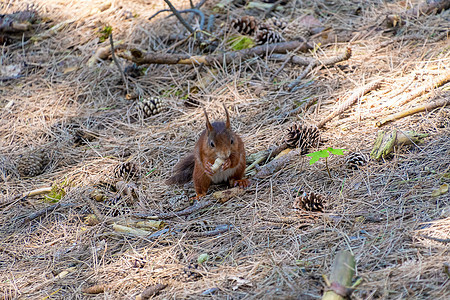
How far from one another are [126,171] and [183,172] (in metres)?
0.46

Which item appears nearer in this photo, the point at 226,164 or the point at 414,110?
the point at 226,164

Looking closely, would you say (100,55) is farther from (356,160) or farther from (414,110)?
(414,110)

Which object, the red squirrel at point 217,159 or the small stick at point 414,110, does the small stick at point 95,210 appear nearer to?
the red squirrel at point 217,159

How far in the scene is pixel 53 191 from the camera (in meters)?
3.41

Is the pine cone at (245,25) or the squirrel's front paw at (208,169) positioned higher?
the pine cone at (245,25)

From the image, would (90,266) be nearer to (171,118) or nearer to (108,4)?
(171,118)

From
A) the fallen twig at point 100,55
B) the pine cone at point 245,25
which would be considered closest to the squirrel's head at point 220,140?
the pine cone at point 245,25

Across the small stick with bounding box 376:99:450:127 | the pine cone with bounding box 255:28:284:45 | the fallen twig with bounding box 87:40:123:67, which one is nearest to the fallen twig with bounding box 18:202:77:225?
the fallen twig with bounding box 87:40:123:67

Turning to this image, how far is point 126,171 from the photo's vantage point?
338 cm

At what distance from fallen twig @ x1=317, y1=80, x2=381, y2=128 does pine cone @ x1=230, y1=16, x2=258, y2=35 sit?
1.57 meters

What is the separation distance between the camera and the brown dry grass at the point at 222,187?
215 cm

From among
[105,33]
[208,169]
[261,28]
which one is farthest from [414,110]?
[105,33]

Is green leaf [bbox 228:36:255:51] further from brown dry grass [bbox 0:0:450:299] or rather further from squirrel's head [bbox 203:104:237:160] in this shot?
squirrel's head [bbox 203:104:237:160]

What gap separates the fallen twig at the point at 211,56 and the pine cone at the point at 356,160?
1.80 m
